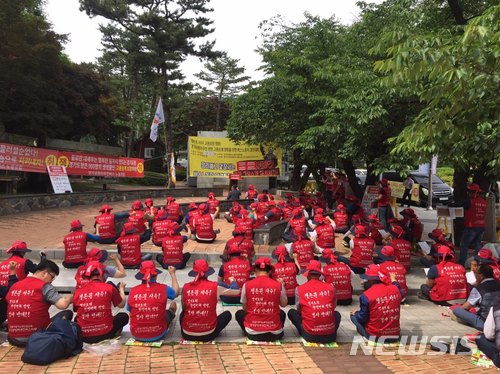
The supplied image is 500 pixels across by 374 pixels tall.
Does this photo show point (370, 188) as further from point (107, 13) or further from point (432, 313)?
point (107, 13)

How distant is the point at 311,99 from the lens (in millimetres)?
15023

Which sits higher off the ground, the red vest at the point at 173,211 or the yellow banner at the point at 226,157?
the yellow banner at the point at 226,157

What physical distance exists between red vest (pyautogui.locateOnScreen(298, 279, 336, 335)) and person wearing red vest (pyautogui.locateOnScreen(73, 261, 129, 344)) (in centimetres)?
246

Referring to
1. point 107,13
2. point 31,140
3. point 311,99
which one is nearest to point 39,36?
point 31,140

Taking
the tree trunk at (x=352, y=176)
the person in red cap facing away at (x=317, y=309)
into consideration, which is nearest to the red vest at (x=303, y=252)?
the person in red cap facing away at (x=317, y=309)

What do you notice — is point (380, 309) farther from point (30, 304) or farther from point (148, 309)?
point (30, 304)

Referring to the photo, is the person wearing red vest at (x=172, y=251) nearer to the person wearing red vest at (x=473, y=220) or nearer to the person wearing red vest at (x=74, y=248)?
the person wearing red vest at (x=74, y=248)

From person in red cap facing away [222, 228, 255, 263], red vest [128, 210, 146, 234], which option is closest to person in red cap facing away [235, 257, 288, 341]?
person in red cap facing away [222, 228, 255, 263]

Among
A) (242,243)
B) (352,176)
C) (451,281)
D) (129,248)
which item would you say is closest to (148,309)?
(242,243)

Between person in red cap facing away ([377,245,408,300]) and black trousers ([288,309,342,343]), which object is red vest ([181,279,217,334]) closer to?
black trousers ([288,309,342,343])

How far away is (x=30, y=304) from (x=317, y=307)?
3610 millimetres

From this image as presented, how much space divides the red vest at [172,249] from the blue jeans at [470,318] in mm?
5414

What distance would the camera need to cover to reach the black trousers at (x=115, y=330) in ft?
17.9

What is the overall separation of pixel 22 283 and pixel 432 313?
6.48 metres
